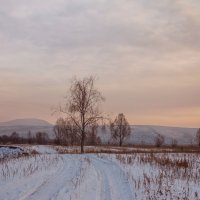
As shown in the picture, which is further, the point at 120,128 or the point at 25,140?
the point at 25,140

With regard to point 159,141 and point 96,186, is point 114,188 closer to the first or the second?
point 96,186

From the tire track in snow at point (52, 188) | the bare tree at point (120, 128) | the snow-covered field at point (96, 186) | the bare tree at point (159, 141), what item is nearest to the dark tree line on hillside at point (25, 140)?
the bare tree at point (120, 128)

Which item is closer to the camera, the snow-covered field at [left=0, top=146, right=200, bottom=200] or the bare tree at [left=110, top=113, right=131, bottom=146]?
the snow-covered field at [left=0, top=146, right=200, bottom=200]

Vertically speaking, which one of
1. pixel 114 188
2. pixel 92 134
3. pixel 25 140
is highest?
pixel 92 134

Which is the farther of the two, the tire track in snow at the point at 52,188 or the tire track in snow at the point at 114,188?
the tire track in snow at the point at 114,188

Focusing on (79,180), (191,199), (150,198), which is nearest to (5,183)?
(79,180)

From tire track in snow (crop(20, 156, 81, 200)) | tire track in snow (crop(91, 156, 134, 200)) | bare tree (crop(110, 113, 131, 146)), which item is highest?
bare tree (crop(110, 113, 131, 146))

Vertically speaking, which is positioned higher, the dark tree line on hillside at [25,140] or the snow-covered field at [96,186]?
the dark tree line on hillside at [25,140]

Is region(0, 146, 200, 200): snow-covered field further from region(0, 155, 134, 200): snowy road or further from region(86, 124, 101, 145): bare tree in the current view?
region(86, 124, 101, 145): bare tree

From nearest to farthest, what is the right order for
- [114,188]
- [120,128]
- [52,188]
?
[52,188] < [114,188] < [120,128]

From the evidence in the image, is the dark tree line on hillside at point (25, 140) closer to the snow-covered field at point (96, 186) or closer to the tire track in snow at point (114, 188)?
the snow-covered field at point (96, 186)

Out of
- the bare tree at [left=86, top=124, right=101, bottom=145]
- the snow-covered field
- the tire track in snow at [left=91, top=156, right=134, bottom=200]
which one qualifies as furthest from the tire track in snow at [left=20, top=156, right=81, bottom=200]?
the bare tree at [left=86, top=124, right=101, bottom=145]

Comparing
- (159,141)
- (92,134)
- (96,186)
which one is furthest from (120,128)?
(96,186)

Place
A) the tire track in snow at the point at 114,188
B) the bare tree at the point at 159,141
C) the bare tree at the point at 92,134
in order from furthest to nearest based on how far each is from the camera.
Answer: the bare tree at the point at 159,141 < the bare tree at the point at 92,134 < the tire track in snow at the point at 114,188
